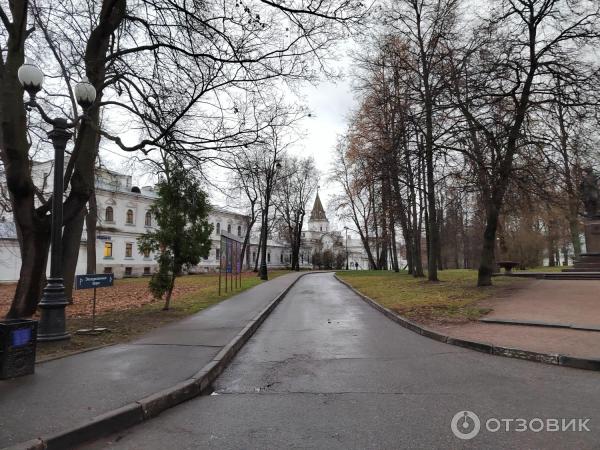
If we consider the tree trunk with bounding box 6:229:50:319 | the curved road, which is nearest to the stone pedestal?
the curved road

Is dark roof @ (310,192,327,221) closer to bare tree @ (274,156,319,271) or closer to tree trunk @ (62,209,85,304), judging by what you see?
bare tree @ (274,156,319,271)

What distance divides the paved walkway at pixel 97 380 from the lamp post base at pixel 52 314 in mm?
988

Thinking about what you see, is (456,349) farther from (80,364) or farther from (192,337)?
(80,364)

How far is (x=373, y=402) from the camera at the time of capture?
533 cm

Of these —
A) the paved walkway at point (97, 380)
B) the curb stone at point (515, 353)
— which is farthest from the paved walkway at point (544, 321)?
the paved walkway at point (97, 380)

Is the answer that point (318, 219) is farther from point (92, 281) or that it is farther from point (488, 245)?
point (92, 281)

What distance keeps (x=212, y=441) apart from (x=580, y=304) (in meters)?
12.5

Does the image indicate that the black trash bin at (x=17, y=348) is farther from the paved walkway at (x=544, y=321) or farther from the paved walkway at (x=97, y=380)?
the paved walkway at (x=544, y=321)

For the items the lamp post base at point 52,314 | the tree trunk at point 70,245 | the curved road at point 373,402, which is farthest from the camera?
the tree trunk at point 70,245

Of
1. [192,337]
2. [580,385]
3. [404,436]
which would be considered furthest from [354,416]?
[192,337]

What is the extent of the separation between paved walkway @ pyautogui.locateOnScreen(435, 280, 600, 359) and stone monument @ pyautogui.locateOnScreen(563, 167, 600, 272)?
872cm

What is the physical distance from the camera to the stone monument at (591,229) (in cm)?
2338

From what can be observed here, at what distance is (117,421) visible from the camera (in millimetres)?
4625

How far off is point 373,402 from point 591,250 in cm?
2529
